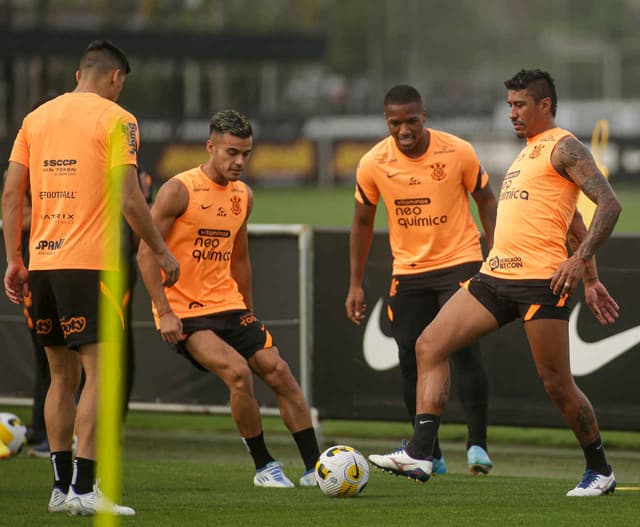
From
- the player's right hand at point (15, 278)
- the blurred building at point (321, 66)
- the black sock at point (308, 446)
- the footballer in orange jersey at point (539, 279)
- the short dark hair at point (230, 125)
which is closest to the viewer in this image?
the player's right hand at point (15, 278)

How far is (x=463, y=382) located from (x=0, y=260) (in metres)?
Answer: 4.45

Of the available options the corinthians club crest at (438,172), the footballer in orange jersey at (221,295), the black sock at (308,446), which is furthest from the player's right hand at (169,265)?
the corinthians club crest at (438,172)

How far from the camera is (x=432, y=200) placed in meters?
9.17

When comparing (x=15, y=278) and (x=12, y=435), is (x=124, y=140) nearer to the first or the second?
(x=15, y=278)

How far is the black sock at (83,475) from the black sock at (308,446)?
171 centimetres

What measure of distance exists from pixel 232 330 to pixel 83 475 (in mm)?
1575

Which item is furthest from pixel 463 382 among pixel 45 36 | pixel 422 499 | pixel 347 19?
pixel 347 19

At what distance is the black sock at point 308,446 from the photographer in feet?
28.1

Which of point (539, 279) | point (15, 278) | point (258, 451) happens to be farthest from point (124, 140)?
point (539, 279)

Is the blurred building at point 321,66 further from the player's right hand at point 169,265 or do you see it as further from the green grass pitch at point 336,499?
the player's right hand at point 169,265

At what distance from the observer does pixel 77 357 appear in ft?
24.9

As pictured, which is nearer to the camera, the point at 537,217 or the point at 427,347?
the point at 537,217

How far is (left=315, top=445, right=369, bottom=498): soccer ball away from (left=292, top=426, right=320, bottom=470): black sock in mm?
665

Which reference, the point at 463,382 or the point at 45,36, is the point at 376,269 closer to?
the point at 463,382
